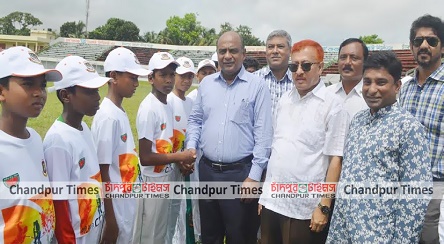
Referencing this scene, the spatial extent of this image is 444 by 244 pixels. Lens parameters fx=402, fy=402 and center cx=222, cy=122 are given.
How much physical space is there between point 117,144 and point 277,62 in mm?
1942

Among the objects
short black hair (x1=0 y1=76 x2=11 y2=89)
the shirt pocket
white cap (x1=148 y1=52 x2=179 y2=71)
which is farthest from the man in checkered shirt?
short black hair (x1=0 y1=76 x2=11 y2=89)

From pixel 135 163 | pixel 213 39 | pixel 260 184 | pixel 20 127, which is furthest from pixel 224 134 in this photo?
pixel 213 39

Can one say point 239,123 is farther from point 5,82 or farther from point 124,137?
point 5,82

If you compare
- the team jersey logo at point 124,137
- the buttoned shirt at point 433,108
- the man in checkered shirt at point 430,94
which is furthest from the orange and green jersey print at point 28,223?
the buttoned shirt at point 433,108

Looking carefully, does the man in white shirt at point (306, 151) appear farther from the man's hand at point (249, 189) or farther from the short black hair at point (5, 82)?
the short black hair at point (5, 82)

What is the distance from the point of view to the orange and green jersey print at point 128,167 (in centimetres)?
333

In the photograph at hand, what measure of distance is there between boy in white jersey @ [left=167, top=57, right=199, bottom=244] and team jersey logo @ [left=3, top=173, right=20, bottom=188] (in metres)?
2.15

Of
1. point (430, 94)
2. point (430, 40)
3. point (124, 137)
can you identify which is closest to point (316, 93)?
point (430, 94)

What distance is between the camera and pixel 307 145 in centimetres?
314

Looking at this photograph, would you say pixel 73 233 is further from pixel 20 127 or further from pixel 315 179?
pixel 315 179

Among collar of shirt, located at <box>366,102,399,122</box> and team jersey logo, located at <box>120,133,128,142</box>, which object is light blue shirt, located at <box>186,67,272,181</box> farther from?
collar of shirt, located at <box>366,102,399,122</box>

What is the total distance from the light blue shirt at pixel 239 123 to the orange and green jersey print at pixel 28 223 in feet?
5.23

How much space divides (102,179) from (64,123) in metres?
0.61

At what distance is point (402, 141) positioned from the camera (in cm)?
253
